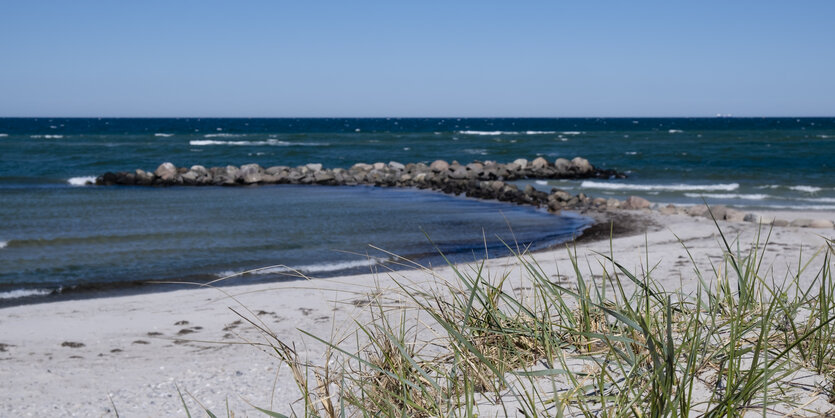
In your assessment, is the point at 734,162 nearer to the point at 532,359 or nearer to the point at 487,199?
the point at 487,199

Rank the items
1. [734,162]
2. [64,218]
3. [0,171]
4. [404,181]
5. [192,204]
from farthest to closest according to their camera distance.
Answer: [734,162] < [0,171] < [404,181] < [192,204] < [64,218]

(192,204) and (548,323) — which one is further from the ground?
(548,323)

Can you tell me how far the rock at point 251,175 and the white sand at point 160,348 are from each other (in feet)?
52.2

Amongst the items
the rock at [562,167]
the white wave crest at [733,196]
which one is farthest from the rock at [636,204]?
the rock at [562,167]

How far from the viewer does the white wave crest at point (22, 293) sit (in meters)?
7.40

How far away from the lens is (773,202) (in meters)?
16.5

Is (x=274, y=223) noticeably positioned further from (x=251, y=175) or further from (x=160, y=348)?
(x=251, y=175)

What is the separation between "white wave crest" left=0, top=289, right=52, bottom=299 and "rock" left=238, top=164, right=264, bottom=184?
50.3ft

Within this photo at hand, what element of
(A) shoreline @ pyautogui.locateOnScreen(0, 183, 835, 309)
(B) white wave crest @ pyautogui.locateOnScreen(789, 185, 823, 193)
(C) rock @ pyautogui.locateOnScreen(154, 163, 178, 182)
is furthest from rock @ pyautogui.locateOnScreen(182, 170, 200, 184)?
(B) white wave crest @ pyautogui.locateOnScreen(789, 185, 823, 193)

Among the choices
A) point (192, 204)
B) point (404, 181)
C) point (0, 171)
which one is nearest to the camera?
point (192, 204)

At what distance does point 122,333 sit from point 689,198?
592 inches

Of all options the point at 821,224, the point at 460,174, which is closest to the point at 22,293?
the point at 821,224

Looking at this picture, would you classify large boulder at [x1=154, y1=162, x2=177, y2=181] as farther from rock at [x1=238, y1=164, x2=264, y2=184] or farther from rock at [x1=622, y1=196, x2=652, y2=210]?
rock at [x1=622, y1=196, x2=652, y2=210]

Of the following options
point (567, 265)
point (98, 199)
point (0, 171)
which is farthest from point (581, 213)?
point (0, 171)
